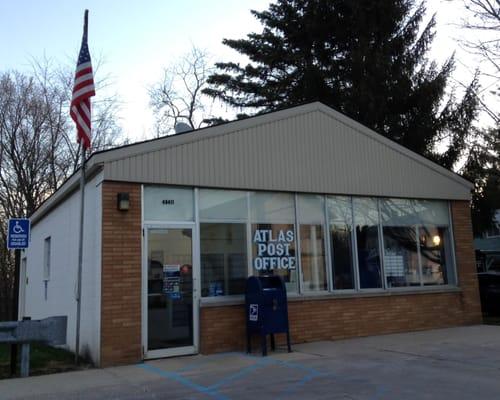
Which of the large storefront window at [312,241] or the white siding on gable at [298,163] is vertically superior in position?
the white siding on gable at [298,163]

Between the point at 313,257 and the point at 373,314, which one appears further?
the point at 373,314

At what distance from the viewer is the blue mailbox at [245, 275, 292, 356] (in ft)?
30.0

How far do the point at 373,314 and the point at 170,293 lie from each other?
16.0ft

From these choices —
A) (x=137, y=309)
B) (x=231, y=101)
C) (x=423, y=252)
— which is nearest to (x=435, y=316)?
(x=423, y=252)

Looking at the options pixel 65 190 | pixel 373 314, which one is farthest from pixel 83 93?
pixel 373 314

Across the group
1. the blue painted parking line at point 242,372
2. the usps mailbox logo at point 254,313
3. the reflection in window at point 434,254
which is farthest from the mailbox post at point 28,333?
the reflection in window at point 434,254

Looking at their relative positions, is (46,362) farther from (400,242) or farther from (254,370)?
(400,242)

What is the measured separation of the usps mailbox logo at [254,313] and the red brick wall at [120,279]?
2054 millimetres

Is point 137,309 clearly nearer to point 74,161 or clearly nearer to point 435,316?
point 435,316

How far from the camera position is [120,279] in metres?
8.77

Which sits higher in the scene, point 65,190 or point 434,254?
point 65,190

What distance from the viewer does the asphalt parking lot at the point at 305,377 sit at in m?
6.45

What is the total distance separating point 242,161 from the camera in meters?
10.4

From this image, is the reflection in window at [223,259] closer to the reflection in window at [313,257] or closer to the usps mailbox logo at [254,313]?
the usps mailbox logo at [254,313]
